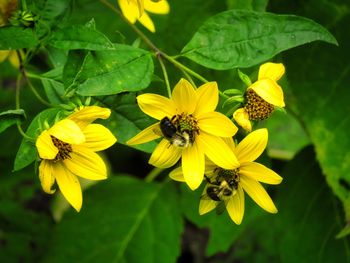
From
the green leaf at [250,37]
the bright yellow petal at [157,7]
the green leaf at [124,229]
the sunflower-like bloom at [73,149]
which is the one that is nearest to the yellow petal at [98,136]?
the sunflower-like bloom at [73,149]

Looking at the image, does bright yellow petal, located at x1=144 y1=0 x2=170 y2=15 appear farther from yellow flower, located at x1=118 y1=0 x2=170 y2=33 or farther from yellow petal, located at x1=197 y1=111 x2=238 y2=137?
yellow petal, located at x1=197 y1=111 x2=238 y2=137

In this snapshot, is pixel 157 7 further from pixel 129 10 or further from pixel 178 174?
pixel 178 174

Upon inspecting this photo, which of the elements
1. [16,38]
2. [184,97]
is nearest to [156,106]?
[184,97]

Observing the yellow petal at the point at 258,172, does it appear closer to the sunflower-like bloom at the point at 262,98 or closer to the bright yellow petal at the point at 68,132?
the sunflower-like bloom at the point at 262,98

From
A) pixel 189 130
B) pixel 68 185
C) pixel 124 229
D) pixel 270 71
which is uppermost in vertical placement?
pixel 270 71

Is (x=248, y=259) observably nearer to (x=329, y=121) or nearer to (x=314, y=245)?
(x=314, y=245)

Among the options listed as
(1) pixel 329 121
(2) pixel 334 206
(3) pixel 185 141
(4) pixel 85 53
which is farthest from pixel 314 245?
(4) pixel 85 53
